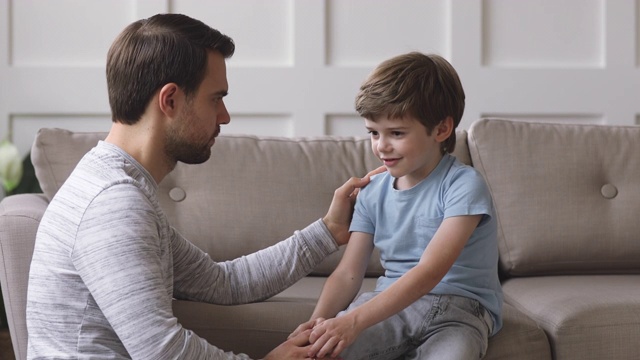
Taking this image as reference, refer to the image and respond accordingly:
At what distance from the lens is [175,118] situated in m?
1.50

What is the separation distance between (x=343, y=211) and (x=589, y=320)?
55 cm

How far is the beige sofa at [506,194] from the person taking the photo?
2.21 metres

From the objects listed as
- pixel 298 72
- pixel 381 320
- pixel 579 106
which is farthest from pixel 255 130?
pixel 381 320

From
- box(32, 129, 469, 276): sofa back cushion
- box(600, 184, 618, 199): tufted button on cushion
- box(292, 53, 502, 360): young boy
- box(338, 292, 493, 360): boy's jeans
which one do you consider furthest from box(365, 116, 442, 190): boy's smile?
box(600, 184, 618, 199): tufted button on cushion

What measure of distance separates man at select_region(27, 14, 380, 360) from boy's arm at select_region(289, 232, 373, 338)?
20 cm

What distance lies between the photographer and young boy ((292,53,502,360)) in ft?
5.26

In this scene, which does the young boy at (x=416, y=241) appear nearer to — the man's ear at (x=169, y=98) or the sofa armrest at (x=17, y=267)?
the man's ear at (x=169, y=98)

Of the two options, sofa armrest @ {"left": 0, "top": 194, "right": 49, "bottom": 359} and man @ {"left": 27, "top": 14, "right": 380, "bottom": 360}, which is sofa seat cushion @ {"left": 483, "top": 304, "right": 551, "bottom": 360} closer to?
man @ {"left": 27, "top": 14, "right": 380, "bottom": 360}

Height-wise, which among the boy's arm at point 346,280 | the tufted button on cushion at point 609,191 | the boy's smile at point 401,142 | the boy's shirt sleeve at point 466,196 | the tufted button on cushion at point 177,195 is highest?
the boy's smile at point 401,142

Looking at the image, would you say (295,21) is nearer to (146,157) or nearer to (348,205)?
(348,205)

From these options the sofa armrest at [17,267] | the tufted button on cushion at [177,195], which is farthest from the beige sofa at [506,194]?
the sofa armrest at [17,267]

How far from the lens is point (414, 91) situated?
5.65 feet

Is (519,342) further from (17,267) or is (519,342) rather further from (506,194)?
(17,267)

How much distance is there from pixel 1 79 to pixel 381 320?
6.03 ft
